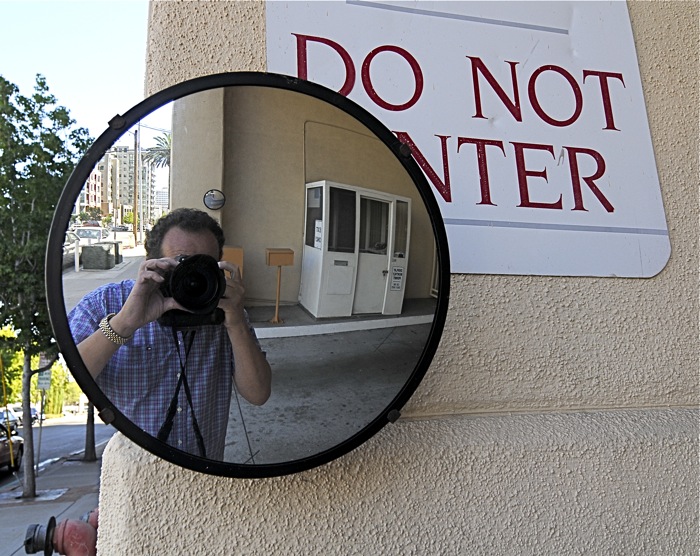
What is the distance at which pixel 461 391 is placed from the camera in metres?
0.89

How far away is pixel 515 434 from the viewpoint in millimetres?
867

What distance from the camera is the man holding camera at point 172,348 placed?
63cm

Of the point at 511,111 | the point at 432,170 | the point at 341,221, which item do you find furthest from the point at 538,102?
the point at 341,221

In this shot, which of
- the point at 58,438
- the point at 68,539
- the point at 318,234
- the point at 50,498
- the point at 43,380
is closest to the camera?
the point at 318,234

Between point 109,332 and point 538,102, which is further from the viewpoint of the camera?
point 538,102

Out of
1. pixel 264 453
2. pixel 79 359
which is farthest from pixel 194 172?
pixel 264 453

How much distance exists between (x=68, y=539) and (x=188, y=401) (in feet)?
2.22

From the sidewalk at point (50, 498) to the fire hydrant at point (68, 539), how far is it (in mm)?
5848

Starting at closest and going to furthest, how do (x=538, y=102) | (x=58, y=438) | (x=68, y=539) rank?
(x=538, y=102)
(x=68, y=539)
(x=58, y=438)

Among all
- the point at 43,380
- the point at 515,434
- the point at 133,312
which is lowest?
the point at 43,380

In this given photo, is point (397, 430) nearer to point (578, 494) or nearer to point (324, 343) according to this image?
point (324, 343)

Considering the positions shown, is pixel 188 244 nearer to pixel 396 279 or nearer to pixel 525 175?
pixel 396 279

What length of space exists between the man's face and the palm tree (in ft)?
0.31

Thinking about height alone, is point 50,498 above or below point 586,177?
below
